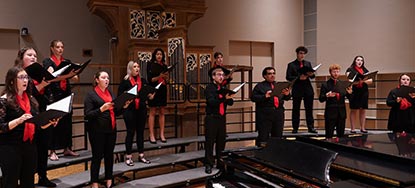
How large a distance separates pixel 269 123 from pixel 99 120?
238 cm

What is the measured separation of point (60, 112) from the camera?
3.13 m

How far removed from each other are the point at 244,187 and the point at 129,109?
2.30 m

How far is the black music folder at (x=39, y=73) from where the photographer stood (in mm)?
3674

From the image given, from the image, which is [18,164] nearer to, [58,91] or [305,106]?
[58,91]

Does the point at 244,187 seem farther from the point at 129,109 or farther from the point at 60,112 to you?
the point at 129,109

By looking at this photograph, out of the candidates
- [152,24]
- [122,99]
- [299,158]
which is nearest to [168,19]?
[152,24]

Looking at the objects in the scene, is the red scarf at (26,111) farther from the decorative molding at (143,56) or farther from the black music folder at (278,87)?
the decorative molding at (143,56)

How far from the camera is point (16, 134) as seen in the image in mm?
3146

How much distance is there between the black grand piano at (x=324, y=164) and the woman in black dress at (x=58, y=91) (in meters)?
2.02

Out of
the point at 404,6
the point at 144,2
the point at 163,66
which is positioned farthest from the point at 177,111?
the point at 404,6

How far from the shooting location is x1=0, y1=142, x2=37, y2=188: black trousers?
3098 mm

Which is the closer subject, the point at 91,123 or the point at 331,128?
the point at 91,123

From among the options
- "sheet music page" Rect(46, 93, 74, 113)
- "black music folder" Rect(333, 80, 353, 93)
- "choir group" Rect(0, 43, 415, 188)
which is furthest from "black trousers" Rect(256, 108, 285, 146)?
"sheet music page" Rect(46, 93, 74, 113)

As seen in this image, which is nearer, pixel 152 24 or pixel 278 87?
pixel 278 87
